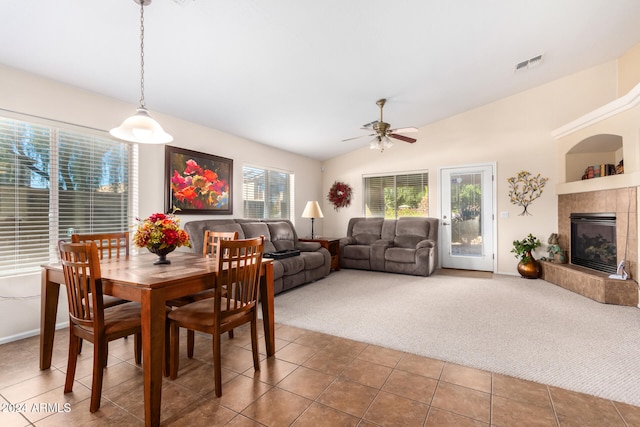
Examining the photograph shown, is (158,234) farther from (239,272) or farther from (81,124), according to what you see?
(81,124)

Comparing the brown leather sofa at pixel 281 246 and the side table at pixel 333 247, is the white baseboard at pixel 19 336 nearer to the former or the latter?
the brown leather sofa at pixel 281 246

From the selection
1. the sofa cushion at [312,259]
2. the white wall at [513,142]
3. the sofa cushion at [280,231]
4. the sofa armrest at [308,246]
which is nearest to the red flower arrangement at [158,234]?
the sofa cushion at [312,259]

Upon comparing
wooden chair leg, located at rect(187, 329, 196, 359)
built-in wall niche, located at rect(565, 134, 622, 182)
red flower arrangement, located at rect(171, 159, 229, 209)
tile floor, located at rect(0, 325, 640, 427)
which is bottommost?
tile floor, located at rect(0, 325, 640, 427)

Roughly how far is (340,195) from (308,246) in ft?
7.12

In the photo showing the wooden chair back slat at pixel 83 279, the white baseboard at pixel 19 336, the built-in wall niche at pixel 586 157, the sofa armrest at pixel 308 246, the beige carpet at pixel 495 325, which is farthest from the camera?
the sofa armrest at pixel 308 246

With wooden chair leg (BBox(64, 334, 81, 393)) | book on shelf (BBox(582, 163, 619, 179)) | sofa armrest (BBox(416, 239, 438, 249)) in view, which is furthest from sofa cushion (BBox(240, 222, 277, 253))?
book on shelf (BBox(582, 163, 619, 179))

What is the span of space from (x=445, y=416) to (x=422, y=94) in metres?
4.26

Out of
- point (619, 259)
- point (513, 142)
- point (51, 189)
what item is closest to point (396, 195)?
point (513, 142)

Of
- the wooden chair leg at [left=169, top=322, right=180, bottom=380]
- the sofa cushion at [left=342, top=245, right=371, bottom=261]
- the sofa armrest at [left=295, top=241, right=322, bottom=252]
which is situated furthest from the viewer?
the sofa cushion at [left=342, top=245, right=371, bottom=261]

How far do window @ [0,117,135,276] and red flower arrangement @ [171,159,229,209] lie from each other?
65 centimetres

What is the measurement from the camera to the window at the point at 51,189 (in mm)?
2670

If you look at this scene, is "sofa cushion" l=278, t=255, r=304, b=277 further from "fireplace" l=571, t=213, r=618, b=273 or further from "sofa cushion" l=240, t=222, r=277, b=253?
"fireplace" l=571, t=213, r=618, b=273

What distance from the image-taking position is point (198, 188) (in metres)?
4.32

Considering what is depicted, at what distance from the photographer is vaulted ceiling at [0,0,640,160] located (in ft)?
7.63
